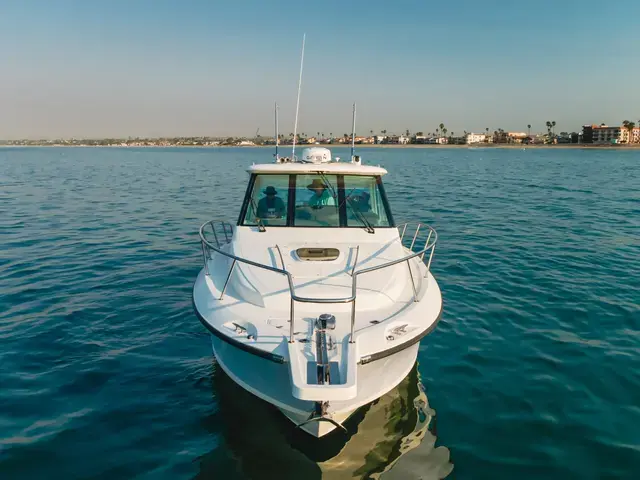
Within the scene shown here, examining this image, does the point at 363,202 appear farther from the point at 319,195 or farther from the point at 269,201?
the point at 269,201

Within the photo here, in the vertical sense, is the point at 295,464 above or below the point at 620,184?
below

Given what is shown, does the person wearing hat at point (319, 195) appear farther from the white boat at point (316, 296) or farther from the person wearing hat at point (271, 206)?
the person wearing hat at point (271, 206)

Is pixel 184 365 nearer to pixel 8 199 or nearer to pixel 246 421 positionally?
pixel 246 421

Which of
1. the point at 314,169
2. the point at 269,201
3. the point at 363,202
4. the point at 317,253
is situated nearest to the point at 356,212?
the point at 363,202

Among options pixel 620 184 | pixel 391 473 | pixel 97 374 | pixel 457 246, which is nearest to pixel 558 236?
pixel 457 246

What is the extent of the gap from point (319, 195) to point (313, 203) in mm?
170

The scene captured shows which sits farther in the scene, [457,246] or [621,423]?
[457,246]

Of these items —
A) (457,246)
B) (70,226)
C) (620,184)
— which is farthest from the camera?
(620,184)

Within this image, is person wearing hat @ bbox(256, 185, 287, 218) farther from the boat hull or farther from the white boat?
the boat hull

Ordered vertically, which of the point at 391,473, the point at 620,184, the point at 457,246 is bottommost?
the point at 391,473

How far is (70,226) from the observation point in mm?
17344

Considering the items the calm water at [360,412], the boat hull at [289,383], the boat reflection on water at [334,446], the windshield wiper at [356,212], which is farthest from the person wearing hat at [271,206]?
the boat reflection on water at [334,446]

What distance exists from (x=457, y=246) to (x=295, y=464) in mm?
10915

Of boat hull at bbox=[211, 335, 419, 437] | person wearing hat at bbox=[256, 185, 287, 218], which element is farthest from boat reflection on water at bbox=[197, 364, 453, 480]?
person wearing hat at bbox=[256, 185, 287, 218]
